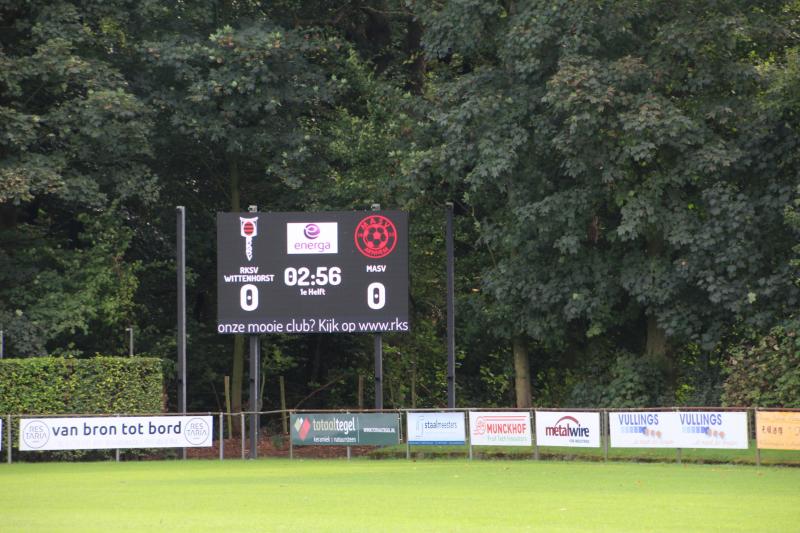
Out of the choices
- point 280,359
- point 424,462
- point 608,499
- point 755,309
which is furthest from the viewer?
point 280,359

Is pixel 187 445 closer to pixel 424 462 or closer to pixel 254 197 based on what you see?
pixel 424 462

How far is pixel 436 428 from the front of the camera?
28.6m

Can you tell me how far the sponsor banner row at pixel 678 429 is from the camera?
25094 millimetres

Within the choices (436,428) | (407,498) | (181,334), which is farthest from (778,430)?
(181,334)

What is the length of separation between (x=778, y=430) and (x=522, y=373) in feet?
39.8

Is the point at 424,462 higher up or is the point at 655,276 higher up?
the point at 655,276

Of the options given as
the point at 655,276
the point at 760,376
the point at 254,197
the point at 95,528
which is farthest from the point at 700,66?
the point at 95,528

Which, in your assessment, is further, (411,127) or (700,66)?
(411,127)

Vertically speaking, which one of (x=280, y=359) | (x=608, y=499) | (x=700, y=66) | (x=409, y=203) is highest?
(x=700, y=66)

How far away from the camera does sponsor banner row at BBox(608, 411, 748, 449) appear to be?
25.1 m

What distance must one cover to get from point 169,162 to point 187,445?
36.1ft

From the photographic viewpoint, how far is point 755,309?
30.3m

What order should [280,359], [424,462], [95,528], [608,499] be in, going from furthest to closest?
[280,359] → [424,462] → [608,499] → [95,528]

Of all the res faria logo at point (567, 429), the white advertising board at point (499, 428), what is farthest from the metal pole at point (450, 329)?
the res faria logo at point (567, 429)
